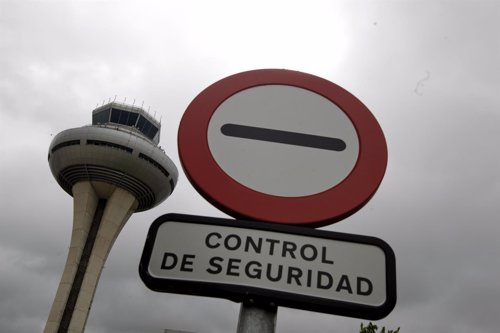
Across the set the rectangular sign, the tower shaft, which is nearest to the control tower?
the tower shaft

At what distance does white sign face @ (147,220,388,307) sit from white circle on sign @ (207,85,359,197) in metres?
0.29

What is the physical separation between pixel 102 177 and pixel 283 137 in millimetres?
34180

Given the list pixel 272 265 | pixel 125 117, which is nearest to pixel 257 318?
pixel 272 265

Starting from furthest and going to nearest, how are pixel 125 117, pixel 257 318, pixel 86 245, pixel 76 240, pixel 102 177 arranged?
pixel 125 117, pixel 102 177, pixel 86 245, pixel 76 240, pixel 257 318

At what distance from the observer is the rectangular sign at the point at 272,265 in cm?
167

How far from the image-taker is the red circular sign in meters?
1.93

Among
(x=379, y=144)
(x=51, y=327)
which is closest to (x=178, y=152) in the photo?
(x=379, y=144)

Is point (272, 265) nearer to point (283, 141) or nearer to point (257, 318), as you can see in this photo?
point (257, 318)

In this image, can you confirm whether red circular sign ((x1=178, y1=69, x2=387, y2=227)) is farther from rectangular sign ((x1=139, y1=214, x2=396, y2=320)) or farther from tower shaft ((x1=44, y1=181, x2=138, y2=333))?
tower shaft ((x1=44, y1=181, x2=138, y2=333))

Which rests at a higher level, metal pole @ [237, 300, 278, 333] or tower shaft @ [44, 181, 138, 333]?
tower shaft @ [44, 181, 138, 333]

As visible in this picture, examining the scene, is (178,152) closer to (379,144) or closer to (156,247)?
(156,247)

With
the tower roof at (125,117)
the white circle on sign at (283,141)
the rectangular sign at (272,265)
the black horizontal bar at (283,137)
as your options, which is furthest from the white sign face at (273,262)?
the tower roof at (125,117)

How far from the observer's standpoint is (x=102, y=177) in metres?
33.8

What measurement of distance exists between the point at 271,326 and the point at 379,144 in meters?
1.12
